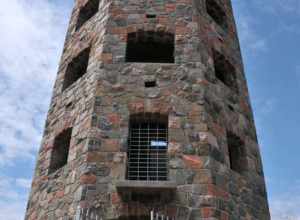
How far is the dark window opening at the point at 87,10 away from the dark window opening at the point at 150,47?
264 centimetres

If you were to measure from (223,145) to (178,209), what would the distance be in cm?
223

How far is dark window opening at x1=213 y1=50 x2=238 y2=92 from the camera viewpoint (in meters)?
12.1

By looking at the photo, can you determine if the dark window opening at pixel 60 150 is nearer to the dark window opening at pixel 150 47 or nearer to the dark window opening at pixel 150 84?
the dark window opening at pixel 150 84

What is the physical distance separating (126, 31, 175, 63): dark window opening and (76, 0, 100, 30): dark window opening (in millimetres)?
2640

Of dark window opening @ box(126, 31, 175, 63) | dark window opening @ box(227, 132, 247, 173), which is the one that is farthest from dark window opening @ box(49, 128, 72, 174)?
dark window opening @ box(227, 132, 247, 173)

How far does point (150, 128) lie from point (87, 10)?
6.75 meters

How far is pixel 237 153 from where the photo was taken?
10.8 m

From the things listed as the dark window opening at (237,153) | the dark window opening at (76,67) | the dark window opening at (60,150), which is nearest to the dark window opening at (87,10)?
the dark window opening at (76,67)

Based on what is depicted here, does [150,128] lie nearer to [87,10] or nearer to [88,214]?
[88,214]

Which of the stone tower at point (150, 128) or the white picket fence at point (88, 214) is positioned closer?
the white picket fence at point (88, 214)

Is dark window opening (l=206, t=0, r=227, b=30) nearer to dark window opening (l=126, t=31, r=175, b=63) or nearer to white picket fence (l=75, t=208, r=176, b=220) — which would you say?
dark window opening (l=126, t=31, r=175, b=63)

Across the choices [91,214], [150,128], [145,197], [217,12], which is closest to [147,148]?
[150,128]

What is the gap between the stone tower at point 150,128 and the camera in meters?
8.20

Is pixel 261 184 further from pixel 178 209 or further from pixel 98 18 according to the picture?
pixel 98 18
